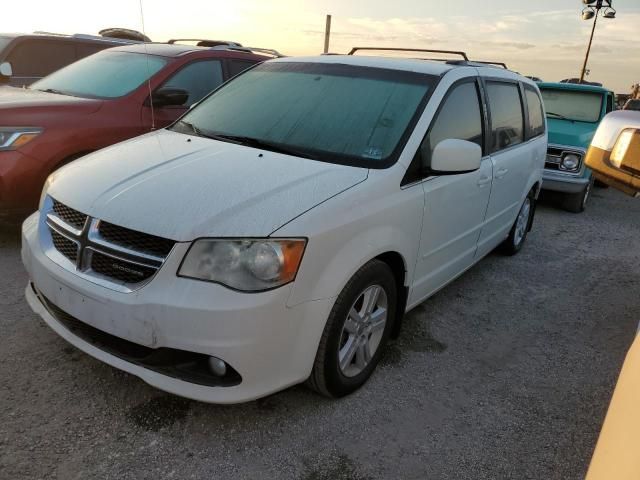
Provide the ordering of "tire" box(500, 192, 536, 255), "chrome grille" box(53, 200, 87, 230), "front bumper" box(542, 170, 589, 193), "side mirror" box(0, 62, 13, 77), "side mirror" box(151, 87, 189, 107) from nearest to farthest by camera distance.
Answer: "chrome grille" box(53, 200, 87, 230)
"side mirror" box(151, 87, 189, 107)
"tire" box(500, 192, 536, 255)
"side mirror" box(0, 62, 13, 77)
"front bumper" box(542, 170, 589, 193)

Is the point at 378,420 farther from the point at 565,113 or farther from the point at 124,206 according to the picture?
the point at 565,113

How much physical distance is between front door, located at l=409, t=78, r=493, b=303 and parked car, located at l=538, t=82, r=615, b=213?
4001 millimetres

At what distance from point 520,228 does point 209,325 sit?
3904 millimetres

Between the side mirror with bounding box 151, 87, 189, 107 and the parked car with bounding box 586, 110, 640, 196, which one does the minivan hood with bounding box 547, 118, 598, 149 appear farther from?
the parked car with bounding box 586, 110, 640, 196

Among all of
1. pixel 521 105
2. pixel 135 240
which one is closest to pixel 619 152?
pixel 135 240

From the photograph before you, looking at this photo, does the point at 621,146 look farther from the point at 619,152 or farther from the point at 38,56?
the point at 38,56

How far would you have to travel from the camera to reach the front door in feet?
9.81

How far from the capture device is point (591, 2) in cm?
1873

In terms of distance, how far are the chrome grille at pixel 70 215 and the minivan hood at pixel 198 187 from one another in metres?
0.03

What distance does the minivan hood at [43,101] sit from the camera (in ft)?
13.3

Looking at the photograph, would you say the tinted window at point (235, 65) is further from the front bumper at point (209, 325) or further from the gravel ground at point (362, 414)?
the front bumper at point (209, 325)

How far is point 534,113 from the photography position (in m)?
4.94

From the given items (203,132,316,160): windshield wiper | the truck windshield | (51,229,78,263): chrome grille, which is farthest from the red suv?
the truck windshield

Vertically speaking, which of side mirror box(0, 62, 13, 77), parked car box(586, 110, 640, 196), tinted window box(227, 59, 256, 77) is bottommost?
side mirror box(0, 62, 13, 77)
